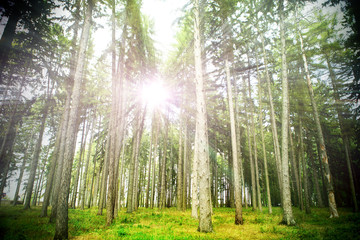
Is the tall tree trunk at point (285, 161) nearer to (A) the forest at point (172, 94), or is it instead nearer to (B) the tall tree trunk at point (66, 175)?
(A) the forest at point (172, 94)

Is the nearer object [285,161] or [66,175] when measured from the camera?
[66,175]

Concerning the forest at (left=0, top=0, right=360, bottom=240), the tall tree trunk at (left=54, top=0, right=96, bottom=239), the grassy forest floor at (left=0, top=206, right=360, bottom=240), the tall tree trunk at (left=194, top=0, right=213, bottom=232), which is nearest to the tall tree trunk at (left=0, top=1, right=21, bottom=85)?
the forest at (left=0, top=0, right=360, bottom=240)

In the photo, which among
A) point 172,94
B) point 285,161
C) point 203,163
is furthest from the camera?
point 172,94

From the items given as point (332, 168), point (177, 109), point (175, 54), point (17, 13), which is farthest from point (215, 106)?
point (332, 168)

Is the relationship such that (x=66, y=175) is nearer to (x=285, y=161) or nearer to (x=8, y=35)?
(x=8, y=35)

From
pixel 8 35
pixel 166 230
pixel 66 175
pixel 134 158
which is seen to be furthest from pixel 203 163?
pixel 8 35

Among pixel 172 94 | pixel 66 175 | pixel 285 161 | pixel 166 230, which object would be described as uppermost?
pixel 172 94

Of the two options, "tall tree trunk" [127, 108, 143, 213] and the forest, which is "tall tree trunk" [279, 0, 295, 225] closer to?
the forest

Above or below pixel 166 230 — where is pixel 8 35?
above

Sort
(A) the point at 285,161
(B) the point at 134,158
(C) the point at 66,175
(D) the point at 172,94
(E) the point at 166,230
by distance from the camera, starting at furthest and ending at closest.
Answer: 1. (D) the point at 172,94
2. (B) the point at 134,158
3. (A) the point at 285,161
4. (E) the point at 166,230
5. (C) the point at 66,175

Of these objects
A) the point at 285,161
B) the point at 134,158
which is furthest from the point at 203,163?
the point at 134,158

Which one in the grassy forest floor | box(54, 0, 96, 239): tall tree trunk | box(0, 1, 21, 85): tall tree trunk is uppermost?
box(0, 1, 21, 85): tall tree trunk

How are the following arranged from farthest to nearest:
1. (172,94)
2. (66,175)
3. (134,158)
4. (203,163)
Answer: (172,94) → (134,158) → (203,163) → (66,175)

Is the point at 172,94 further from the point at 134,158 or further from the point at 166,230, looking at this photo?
the point at 166,230
